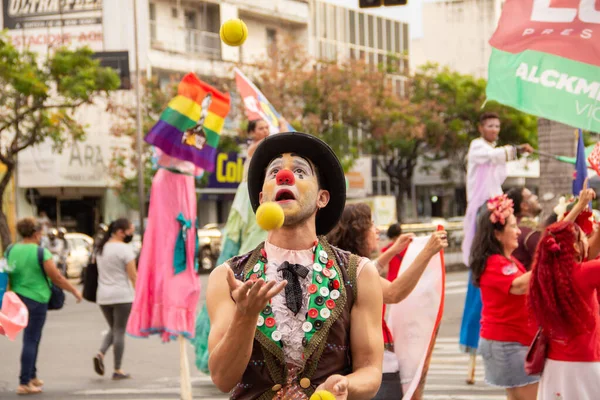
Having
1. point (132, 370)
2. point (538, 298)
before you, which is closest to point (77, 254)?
point (132, 370)

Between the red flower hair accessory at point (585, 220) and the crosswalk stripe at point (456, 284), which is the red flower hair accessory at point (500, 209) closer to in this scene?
the red flower hair accessory at point (585, 220)

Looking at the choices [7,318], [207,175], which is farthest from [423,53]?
[7,318]

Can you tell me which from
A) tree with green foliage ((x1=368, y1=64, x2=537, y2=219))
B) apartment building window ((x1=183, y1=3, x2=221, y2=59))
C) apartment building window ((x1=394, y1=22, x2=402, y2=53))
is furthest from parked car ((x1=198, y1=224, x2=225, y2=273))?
apartment building window ((x1=394, y1=22, x2=402, y2=53))

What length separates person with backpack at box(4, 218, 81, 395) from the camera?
33.6ft

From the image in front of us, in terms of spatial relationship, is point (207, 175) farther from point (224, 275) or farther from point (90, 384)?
point (224, 275)

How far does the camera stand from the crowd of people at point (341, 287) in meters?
3.37

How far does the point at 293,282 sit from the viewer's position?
3436mm

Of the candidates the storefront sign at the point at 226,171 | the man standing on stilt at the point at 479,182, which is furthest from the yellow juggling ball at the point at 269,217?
the storefront sign at the point at 226,171

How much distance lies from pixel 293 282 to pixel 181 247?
5434 millimetres

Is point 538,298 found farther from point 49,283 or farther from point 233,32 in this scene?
point 49,283

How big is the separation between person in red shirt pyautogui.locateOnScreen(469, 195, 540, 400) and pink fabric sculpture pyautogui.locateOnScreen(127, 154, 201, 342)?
298 cm

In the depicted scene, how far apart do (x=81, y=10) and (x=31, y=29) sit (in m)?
1.97

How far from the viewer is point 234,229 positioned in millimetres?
8820

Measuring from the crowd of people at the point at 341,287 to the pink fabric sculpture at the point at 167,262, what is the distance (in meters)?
0.45
